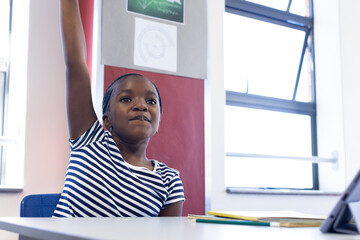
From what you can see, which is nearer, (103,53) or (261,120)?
(103,53)

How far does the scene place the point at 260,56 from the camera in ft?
11.6

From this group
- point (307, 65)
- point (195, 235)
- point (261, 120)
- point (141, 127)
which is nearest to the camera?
point (195, 235)

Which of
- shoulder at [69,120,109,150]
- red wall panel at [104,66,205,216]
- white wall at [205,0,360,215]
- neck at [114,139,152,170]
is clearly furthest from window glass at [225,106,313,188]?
shoulder at [69,120,109,150]

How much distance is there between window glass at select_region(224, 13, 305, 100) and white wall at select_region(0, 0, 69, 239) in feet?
4.33

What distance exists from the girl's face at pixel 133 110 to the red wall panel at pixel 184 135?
1.05 metres

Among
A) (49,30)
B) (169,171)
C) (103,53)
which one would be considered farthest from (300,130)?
(169,171)

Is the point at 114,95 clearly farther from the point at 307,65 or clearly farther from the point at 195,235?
the point at 307,65

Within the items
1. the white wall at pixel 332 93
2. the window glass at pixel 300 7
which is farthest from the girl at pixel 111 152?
the window glass at pixel 300 7

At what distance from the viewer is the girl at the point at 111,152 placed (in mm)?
1259

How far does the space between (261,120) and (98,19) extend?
1539 mm

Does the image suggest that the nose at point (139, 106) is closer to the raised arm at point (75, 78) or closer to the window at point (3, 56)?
the raised arm at point (75, 78)

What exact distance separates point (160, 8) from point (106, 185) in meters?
1.62

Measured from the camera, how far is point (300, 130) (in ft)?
11.9

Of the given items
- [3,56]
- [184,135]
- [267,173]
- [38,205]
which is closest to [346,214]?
[38,205]
